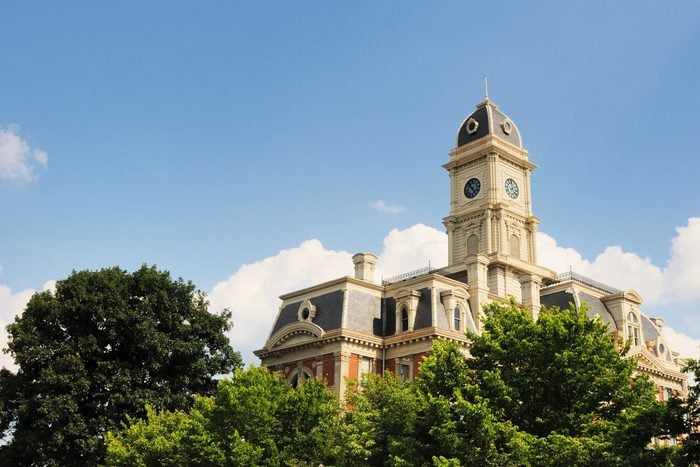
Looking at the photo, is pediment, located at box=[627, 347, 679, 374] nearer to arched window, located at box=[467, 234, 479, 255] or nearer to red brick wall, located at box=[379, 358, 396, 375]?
arched window, located at box=[467, 234, 479, 255]

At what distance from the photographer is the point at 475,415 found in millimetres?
31000

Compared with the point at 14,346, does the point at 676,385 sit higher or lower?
higher

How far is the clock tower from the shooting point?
214 feet

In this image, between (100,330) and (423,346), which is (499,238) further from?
(100,330)

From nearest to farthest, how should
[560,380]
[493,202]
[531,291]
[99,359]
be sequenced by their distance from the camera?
[560,380] → [99,359] → [531,291] → [493,202]

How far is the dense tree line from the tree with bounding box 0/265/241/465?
5401mm

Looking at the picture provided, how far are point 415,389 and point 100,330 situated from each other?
1956 cm

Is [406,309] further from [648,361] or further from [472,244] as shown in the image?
[648,361]

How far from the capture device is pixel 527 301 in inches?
2330

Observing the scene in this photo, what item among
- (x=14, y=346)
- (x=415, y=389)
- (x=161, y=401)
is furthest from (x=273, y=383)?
(x=14, y=346)

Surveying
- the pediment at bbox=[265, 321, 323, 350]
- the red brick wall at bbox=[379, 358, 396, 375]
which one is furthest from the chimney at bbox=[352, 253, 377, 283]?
the red brick wall at bbox=[379, 358, 396, 375]

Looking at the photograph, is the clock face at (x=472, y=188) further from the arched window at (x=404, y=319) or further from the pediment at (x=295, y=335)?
the pediment at (x=295, y=335)

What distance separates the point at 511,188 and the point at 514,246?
5.49 m

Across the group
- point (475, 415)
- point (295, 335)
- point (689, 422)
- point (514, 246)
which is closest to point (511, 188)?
point (514, 246)
